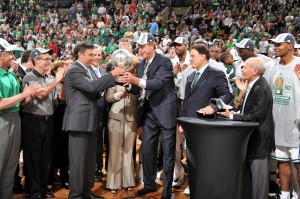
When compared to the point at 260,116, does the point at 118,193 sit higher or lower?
lower

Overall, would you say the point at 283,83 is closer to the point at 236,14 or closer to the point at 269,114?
the point at 269,114

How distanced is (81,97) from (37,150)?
0.92 metres

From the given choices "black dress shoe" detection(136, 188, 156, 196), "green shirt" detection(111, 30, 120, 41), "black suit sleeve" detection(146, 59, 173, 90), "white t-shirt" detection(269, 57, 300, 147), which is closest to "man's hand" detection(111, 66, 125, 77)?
"black suit sleeve" detection(146, 59, 173, 90)

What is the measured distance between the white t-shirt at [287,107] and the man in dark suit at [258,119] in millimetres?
371

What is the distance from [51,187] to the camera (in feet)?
17.3

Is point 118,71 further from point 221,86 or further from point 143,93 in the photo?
point 221,86

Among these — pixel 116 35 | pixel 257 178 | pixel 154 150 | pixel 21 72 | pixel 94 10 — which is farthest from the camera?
pixel 94 10

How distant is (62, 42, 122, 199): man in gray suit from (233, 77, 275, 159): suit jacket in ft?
4.67

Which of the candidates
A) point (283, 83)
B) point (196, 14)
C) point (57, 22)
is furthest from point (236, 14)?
point (283, 83)

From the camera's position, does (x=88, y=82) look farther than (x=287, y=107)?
No

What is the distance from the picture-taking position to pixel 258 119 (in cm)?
401

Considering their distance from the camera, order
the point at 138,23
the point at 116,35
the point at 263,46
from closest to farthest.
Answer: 1. the point at 263,46
2. the point at 116,35
3. the point at 138,23

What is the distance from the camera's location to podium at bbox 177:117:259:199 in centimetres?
345

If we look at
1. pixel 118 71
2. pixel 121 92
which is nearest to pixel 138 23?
pixel 121 92
